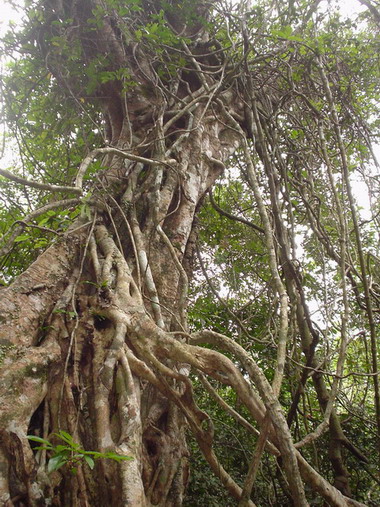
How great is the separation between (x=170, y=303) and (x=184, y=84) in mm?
1964

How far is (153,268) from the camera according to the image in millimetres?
2064

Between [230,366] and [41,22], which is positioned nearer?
[230,366]

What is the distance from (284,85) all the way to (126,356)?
2.83 m

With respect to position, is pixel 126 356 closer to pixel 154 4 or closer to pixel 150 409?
pixel 150 409

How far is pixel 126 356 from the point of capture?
1.46m

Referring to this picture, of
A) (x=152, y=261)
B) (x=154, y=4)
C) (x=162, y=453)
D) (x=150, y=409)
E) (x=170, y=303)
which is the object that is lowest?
(x=162, y=453)

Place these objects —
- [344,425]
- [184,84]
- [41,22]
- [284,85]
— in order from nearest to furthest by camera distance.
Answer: [344,425]
[41,22]
[184,84]
[284,85]

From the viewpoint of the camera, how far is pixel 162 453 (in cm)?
152

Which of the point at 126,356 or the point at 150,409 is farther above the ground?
the point at 126,356

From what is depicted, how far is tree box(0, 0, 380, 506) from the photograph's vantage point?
51.3 inches

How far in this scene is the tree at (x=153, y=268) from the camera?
4.27 ft

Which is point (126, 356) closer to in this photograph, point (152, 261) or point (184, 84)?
point (152, 261)

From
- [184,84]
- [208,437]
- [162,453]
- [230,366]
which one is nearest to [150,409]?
[162,453]

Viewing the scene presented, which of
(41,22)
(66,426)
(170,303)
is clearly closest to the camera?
(66,426)
